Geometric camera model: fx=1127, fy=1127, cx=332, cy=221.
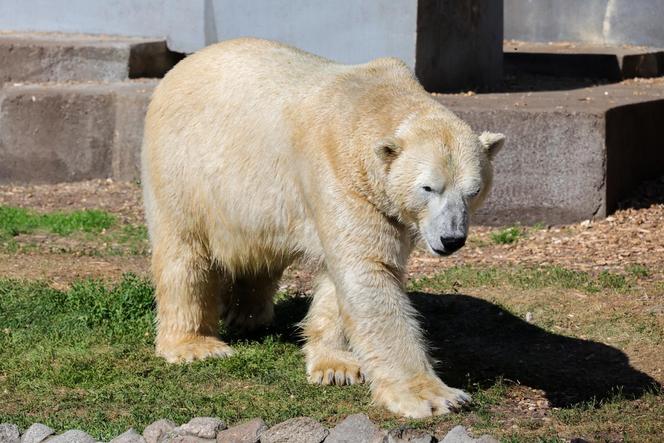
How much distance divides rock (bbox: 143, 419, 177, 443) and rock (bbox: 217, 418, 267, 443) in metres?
0.25

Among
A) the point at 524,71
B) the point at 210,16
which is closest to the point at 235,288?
the point at 210,16

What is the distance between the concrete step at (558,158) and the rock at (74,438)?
15.7 feet

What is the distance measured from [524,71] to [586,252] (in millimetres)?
4647

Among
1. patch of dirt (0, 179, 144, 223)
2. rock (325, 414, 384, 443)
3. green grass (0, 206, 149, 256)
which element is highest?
rock (325, 414, 384, 443)

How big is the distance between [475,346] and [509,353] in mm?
220

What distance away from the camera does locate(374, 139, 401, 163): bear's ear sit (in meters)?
4.94

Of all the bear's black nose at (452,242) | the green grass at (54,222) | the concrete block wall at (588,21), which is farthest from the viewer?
the concrete block wall at (588,21)

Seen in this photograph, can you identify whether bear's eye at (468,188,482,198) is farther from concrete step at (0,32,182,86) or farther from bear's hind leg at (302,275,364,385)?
concrete step at (0,32,182,86)

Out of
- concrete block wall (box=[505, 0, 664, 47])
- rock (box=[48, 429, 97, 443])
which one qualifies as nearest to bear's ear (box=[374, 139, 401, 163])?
rock (box=[48, 429, 97, 443])

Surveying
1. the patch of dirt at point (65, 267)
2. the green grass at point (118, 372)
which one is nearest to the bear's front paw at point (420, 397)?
the green grass at point (118, 372)

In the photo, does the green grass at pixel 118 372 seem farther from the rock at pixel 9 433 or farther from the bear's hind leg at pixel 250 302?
the rock at pixel 9 433

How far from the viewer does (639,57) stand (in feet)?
39.7

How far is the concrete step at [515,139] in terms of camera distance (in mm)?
8453

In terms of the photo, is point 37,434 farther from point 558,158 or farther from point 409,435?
point 558,158
